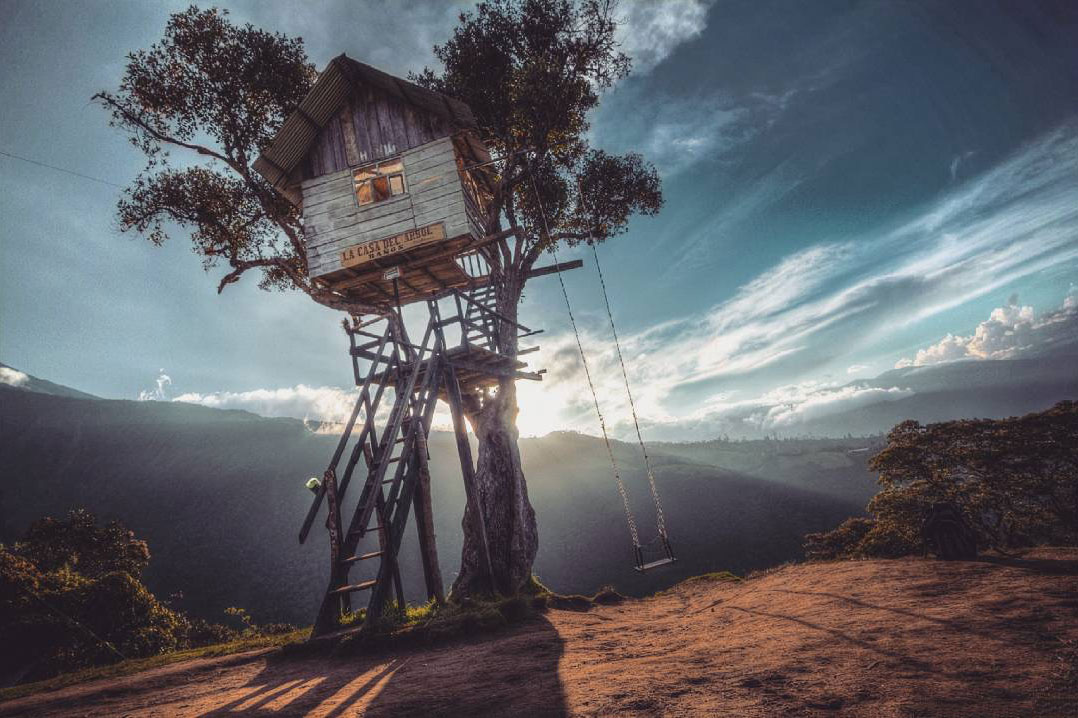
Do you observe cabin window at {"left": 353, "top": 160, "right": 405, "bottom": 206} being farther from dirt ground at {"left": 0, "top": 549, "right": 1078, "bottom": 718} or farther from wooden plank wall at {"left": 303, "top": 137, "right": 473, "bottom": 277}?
dirt ground at {"left": 0, "top": 549, "right": 1078, "bottom": 718}

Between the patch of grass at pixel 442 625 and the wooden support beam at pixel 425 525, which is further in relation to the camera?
the wooden support beam at pixel 425 525

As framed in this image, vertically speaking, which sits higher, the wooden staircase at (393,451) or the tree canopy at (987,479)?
the wooden staircase at (393,451)

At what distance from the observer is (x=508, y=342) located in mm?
13844

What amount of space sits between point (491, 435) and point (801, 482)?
407 feet

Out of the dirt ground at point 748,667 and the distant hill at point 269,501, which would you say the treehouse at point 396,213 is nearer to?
the dirt ground at point 748,667

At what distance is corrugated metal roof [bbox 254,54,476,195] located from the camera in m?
11.3

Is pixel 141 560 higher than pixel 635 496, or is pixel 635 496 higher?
pixel 141 560

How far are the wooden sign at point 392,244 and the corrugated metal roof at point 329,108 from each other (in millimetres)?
2975

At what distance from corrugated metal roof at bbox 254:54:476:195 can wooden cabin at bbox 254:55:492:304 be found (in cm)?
3

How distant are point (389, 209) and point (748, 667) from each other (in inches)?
463

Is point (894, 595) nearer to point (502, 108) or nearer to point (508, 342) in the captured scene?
point (508, 342)

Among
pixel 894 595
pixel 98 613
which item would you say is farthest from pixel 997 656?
pixel 98 613

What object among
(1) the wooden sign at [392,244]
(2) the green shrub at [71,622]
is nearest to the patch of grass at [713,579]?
(1) the wooden sign at [392,244]

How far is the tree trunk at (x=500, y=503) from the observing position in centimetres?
1177
